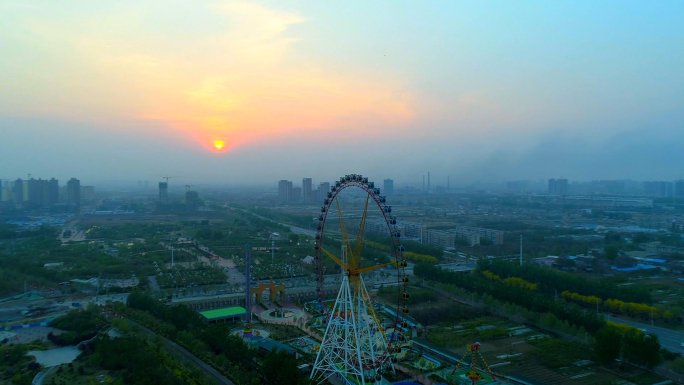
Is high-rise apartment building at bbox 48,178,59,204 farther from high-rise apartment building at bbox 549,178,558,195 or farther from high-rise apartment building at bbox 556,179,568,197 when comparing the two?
high-rise apartment building at bbox 549,178,558,195

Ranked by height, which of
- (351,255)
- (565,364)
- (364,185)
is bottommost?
(565,364)

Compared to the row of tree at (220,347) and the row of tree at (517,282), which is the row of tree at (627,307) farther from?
the row of tree at (220,347)

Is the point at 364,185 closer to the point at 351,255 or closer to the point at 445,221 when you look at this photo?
the point at 351,255

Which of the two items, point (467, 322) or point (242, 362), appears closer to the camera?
point (242, 362)

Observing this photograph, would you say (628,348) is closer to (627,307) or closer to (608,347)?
(608,347)

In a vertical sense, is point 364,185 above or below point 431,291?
above

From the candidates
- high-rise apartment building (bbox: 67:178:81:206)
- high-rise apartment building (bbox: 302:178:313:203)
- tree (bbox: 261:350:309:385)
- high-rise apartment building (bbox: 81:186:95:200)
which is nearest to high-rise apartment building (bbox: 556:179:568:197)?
high-rise apartment building (bbox: 302:178:313:203)

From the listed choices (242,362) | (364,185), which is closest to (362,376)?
(242,362)
